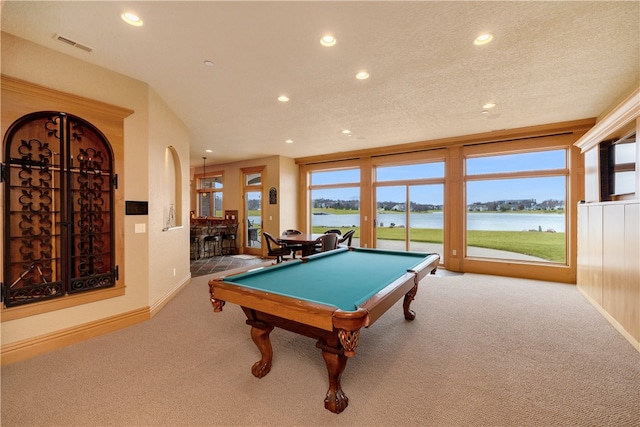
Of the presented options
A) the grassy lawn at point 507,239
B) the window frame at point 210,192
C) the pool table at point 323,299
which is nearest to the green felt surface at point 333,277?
the pool table at point 323,299

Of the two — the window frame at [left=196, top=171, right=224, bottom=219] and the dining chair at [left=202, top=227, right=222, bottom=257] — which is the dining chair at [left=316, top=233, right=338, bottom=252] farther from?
the window frame at [left=196, top=171, right=224, bottom=219]

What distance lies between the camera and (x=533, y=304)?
3.92 meters

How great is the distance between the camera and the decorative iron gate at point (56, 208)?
2.51 m

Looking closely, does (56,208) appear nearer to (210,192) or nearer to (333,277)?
(333,277)

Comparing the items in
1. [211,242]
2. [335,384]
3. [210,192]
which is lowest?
[335,384]

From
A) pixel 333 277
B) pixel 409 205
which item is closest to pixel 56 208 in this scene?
pixel 333 277

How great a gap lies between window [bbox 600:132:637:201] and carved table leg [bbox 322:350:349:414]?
3.88 metres

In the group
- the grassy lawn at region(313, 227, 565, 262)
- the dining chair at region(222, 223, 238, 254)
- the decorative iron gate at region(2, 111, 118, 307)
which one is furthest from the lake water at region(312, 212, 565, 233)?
the decorative iron gate at region(2, 111, 118, 307)

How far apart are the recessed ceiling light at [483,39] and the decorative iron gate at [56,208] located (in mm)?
4035

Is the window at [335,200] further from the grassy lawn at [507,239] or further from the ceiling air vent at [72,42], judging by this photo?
the ceiling air vent at [72,42]

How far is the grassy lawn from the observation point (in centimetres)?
561

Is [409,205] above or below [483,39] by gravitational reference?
below

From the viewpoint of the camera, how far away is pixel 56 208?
2.76 m

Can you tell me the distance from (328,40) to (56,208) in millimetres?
3227
